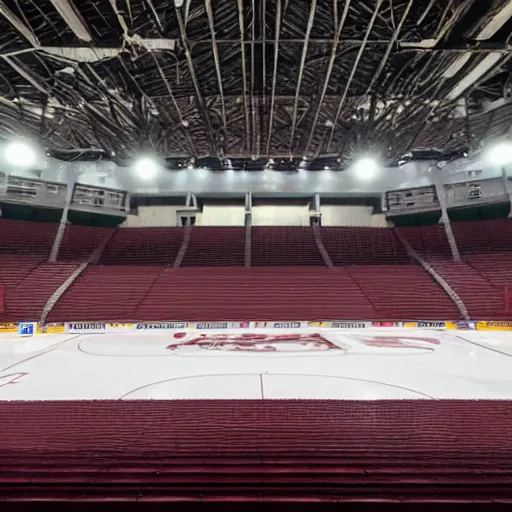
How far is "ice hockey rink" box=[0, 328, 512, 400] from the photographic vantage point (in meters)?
3.67

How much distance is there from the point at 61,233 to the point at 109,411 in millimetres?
16617

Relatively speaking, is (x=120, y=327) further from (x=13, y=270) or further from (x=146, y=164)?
(x=146, y=164)

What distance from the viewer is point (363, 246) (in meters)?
16.7

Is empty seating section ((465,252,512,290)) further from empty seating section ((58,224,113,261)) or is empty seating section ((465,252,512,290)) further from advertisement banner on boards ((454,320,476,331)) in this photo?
empty seating section ((58,224,113,261))

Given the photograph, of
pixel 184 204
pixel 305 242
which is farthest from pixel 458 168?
pixel 184 204

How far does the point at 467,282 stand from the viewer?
474 inches

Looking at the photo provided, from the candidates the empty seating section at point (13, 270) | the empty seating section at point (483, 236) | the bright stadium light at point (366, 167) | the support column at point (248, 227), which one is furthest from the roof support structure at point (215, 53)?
the empty seating section at point (483, 236)

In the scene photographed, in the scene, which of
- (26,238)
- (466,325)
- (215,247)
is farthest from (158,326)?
(26,238)

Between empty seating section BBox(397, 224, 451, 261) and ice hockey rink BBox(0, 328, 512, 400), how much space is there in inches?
343

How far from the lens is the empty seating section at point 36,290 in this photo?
32.8ft

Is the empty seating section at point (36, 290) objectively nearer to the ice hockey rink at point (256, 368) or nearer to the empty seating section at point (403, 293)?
the ice hockey rink at point (256, 368)

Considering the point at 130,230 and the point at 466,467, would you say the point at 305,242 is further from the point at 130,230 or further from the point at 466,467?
the point at 466,467
